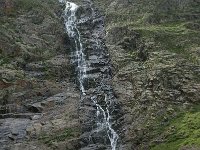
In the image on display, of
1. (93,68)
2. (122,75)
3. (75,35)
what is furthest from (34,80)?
(75,35)

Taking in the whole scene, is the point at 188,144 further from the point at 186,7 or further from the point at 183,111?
the point at 186,7

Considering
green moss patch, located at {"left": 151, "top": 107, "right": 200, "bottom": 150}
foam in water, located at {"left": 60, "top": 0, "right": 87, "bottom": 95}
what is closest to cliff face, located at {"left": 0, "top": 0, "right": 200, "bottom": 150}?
green moss patch, located at {"left": 151, "top": 107, "right": 200, "bottom": 150}

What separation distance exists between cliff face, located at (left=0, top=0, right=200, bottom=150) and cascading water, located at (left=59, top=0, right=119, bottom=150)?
1103 millimetres

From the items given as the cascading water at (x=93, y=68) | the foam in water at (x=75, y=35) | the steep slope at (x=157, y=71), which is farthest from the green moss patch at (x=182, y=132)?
the foam in water at (x=75, y=35)

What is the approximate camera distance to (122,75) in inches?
2030

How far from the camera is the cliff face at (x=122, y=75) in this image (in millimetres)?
42594

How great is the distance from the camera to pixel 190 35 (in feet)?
184

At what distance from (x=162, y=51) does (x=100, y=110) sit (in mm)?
11798

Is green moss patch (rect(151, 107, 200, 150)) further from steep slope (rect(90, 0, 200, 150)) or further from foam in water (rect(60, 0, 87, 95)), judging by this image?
foam in water (rect(60, 0, 87, 95))

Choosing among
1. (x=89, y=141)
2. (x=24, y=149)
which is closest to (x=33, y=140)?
(x=24, y=149)

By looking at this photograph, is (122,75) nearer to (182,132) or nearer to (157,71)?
(157,71)

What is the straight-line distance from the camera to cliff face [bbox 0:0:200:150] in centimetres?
4259

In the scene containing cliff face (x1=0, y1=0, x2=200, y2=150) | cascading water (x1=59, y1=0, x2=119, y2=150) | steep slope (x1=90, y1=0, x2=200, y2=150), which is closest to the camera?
steep slope (x1=90, y1=0, x2=200, y2=150)

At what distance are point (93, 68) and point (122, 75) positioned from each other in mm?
4514
